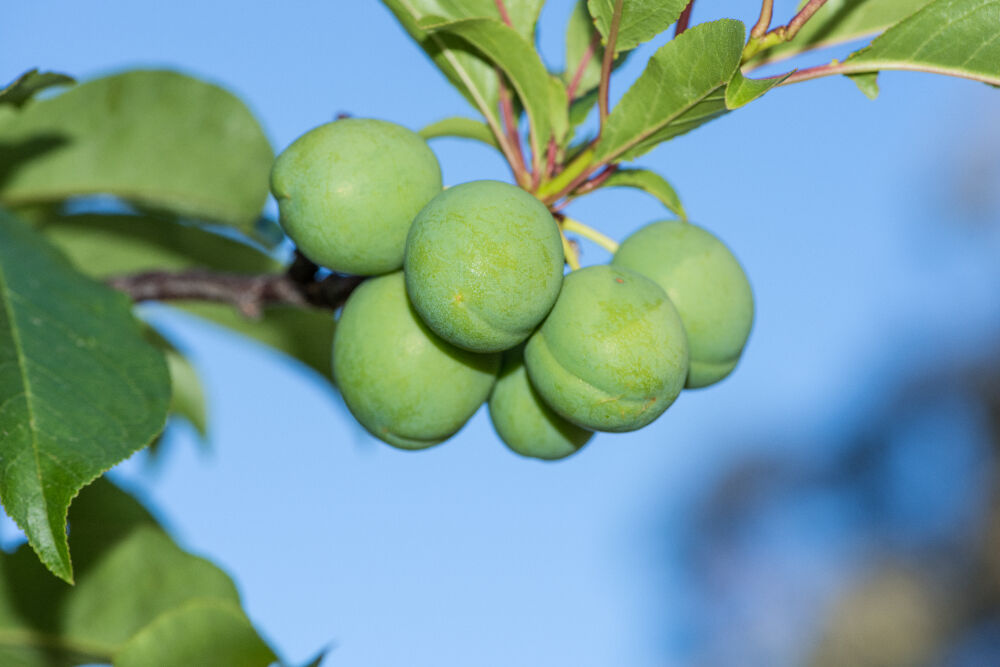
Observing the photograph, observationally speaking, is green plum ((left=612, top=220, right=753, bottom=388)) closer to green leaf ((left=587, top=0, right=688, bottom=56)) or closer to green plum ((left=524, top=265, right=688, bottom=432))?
green plum ((left=524, top=265, right=688, bottom=432))

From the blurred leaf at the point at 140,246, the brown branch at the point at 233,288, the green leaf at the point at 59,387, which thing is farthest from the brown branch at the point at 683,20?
the blurred leaf at the point at 140,246

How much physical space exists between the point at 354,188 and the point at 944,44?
2.62ft

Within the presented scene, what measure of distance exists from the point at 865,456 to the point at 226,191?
13672 mm

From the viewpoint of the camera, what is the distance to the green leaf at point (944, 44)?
3.95 ft

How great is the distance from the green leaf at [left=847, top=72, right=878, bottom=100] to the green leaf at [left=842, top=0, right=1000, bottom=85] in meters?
0.02

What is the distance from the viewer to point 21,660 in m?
1.51

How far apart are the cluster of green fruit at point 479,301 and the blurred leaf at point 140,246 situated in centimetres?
104

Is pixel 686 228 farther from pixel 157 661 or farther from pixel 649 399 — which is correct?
pixel 157 661

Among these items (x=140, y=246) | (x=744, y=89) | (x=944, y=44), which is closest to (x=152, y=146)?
(x=140, y=246)

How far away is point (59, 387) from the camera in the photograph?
119 cm

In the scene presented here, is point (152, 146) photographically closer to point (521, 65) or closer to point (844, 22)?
point (521, 65)

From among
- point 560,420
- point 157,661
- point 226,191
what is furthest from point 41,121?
point 560,420

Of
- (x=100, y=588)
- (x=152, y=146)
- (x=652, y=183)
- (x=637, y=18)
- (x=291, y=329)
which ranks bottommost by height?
(x=100, y=588)

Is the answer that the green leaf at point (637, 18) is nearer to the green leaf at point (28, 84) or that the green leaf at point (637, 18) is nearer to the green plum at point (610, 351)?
the green plum at point (610, 351)
